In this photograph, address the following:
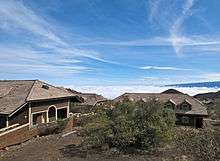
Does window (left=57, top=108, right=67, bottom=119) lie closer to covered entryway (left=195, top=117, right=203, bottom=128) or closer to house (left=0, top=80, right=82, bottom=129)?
house (left=0, top=80, right=82, bottom=129)

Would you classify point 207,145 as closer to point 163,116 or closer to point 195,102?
point 163,116

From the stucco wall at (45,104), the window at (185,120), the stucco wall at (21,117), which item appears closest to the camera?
the stucco wall at (21,117)

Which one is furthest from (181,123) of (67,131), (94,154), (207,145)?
(207,145)

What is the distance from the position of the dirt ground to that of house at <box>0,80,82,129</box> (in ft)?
15.1

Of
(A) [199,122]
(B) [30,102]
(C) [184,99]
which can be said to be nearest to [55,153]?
(B) [30,102]

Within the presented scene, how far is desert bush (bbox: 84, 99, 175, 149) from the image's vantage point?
93.5 feet

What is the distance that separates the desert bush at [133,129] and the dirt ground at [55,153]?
6.70 feet

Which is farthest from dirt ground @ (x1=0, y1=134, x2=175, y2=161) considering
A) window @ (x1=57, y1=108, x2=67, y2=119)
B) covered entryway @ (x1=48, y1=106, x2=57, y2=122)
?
window @ (x1=57, y1=108, x2=67, y2=119)

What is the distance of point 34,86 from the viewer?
39812 millimetres

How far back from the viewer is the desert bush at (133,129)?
1122 inches

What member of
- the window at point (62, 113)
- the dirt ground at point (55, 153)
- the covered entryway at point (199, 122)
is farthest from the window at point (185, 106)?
the dirt ground at point (55, 153)

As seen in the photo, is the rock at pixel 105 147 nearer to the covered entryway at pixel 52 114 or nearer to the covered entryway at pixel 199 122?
the covered entryway at pixel 52 114

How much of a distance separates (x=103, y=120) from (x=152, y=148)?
499cm

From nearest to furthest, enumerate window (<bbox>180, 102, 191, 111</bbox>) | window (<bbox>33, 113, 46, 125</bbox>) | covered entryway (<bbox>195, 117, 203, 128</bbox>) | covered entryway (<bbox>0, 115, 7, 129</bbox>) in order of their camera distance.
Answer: covered entryway (<bbox>0, 115, 7, 129</bbox>)
window (<bbox>33, 113, 46, 125</bbox>)
covered entryway (<bbox>195, 117, 203, 128</bbox>)
window (<bbox>180, 102, 191, 111</bbox>)
